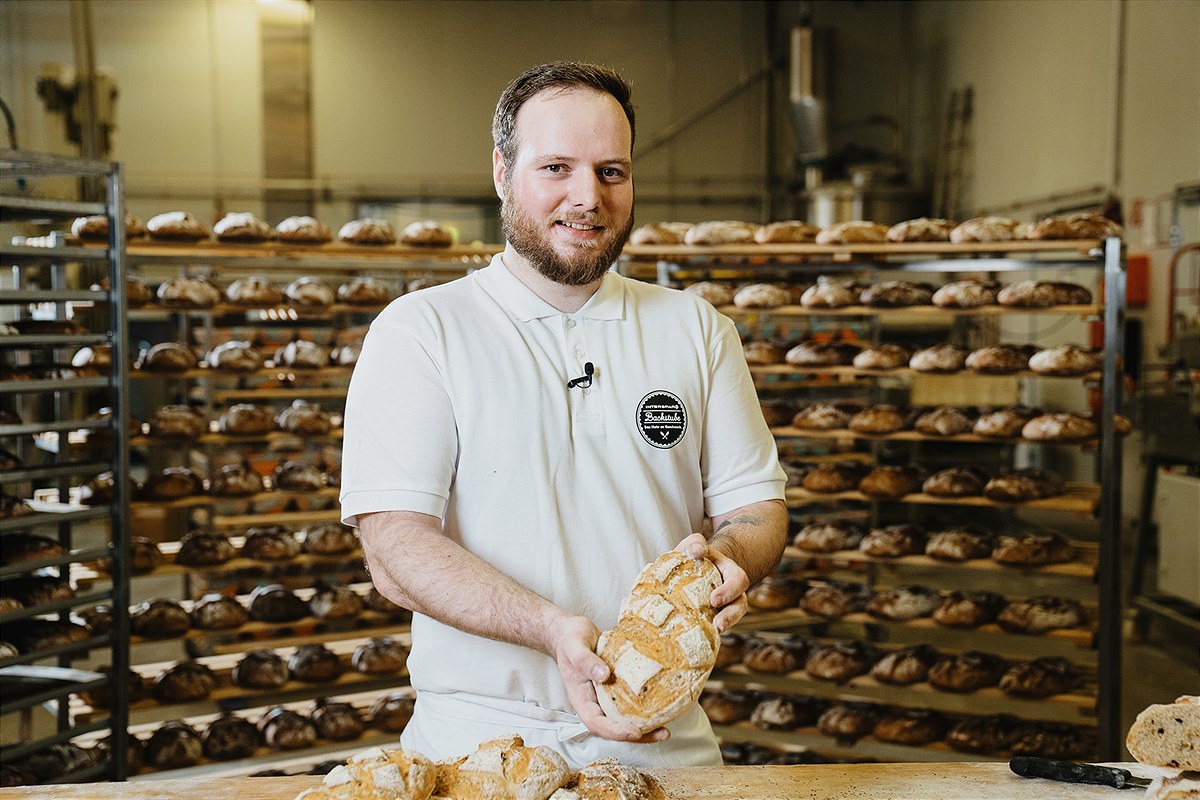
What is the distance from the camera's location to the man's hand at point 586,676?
1.32 meters

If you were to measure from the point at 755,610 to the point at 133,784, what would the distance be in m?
2.93

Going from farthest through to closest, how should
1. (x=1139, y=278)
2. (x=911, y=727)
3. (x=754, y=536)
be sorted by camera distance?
1. (x=1139, y=278)
2. (x=911, y=727)
3. (x=754, y=536)

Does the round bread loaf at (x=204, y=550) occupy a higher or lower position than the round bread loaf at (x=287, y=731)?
higher

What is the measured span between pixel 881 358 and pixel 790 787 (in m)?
2.76

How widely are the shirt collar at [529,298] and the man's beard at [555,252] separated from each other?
0.05 meters

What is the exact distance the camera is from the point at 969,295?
4.05 meters

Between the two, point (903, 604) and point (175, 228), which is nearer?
point (175, 228)

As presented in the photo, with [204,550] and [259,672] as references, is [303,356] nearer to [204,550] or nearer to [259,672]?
[204,550]

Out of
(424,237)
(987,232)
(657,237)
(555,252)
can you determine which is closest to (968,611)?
(987,232)

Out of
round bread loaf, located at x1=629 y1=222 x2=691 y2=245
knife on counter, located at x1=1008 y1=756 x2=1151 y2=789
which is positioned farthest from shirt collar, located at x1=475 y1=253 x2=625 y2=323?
round bread loaf, located at x1=629 y1=222 x2=691 y2=245

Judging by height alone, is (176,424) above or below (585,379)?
below

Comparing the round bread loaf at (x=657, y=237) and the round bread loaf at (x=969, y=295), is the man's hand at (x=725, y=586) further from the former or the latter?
the round bread loaf at (x=969, y=295)

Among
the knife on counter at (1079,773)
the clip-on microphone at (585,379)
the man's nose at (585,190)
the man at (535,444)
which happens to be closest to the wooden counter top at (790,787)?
the knife on counter at (1079,773)

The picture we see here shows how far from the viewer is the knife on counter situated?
5.13 ft
